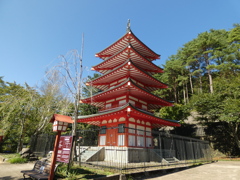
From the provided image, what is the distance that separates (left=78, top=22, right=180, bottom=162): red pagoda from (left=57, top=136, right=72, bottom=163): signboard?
17.6ft

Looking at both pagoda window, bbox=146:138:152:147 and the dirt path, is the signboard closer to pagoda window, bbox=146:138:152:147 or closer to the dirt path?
the dirt path

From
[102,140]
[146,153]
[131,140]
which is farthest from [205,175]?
[102,140]

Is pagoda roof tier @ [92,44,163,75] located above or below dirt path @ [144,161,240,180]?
above

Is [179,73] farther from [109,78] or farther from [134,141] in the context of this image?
[134,141]

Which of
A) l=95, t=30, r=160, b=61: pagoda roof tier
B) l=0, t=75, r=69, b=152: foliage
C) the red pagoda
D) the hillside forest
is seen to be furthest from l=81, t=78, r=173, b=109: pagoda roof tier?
l=95, t=30, r=160, b=61: pagoda roof tier

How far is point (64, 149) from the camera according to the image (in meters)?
6.63

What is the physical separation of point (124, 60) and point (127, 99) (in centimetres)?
480

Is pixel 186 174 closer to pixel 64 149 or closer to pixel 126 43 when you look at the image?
pixel 64 149

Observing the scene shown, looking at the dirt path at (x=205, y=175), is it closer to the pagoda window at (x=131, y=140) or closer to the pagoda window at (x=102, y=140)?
the pagoda window at (x=131, y=140)

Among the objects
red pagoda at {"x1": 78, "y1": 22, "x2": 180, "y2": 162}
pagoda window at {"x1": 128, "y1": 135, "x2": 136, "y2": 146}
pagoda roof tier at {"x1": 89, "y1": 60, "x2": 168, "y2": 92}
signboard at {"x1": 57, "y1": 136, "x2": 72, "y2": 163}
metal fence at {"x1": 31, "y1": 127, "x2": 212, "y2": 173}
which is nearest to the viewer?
signboard at {"x1": 57, "y1": 136, "x2": 72, "y2": 163}

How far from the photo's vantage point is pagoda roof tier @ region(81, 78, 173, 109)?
12924 mm

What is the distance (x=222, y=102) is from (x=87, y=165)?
2105 cm

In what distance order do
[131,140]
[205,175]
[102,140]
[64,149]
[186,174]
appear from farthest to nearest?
1. [102,140]
2. [131,140]
3. [186,174]
4. [205,175]
5. [64,149]

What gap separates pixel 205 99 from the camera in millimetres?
22609
